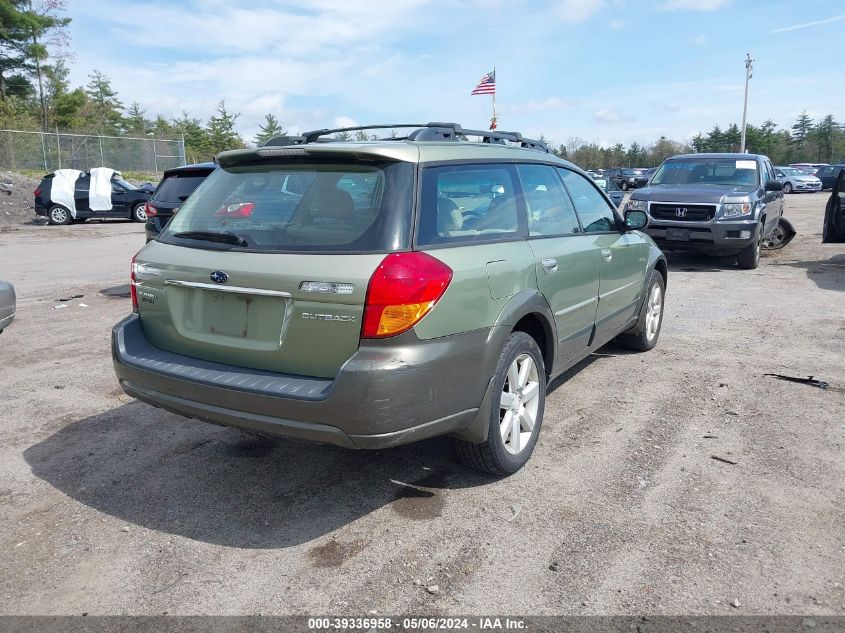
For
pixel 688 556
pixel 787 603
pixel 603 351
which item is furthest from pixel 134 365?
pixel 603 351

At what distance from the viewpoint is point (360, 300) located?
2965 millimetres

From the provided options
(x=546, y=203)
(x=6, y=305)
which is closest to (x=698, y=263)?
(x=546, y=203)

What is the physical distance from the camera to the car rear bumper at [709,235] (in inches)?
423

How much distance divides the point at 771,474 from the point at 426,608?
229cm

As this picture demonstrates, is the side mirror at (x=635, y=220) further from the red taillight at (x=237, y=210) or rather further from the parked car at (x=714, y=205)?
the parked car at (x=714, y=205)

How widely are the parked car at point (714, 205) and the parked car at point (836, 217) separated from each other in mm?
953

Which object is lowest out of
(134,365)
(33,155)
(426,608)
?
(426,608)

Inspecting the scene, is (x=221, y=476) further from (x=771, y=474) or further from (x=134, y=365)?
(x=771, y=474)

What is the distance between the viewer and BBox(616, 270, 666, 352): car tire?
6.07 metres

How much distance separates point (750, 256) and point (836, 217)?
1372 millimetres

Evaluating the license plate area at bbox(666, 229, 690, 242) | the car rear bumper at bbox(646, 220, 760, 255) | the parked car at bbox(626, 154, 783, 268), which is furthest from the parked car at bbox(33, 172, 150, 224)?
the license plate area at bbox(666, 229, 690, 242)

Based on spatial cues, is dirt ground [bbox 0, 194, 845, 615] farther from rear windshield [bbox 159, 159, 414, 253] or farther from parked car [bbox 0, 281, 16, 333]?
rear windshield [bbox 159, 159, 414, 253]

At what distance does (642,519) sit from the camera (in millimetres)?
3342

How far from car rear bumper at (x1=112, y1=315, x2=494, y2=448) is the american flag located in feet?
60.1
